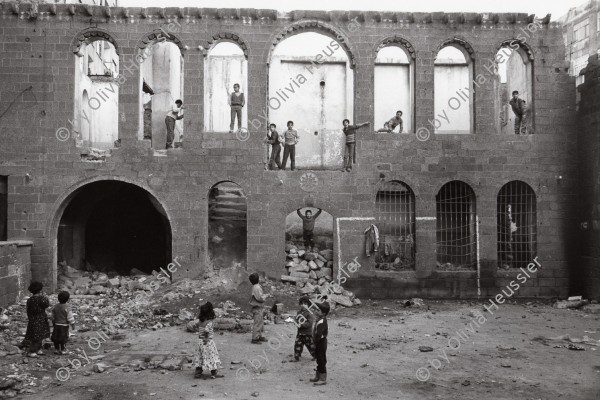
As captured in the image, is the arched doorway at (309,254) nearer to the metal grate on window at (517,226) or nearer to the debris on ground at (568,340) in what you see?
the metal grate on window at (517,226)

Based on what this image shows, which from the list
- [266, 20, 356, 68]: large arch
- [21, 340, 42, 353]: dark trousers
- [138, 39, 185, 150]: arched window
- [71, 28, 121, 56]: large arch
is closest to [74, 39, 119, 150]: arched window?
[138, 39, 185, 150]: arched window

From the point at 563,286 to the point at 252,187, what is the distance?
1018cm

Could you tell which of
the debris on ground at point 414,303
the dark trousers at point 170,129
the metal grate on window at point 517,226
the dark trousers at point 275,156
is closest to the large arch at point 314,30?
the dark trousers at point 275,156

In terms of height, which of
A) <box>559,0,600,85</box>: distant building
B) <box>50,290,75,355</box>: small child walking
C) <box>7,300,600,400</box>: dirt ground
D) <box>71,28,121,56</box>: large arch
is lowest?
<box>7,300,600,400</box>: dirt ground

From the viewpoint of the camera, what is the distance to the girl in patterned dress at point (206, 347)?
Answer: 8.39 meters

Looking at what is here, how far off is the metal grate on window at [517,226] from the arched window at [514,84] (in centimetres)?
202

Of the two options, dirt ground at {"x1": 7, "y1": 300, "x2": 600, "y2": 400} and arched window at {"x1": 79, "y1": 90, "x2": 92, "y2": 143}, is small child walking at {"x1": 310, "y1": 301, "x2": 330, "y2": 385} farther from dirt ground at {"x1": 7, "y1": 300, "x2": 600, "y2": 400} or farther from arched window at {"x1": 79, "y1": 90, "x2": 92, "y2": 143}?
arched window at {"x1": 79, "y1": 90, "x2": 92, "y2": 143}

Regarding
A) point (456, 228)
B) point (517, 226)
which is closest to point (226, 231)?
point (456, 228)

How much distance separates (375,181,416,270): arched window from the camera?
16.9m

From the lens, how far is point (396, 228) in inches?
719

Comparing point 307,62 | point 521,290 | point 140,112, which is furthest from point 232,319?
point 307,62

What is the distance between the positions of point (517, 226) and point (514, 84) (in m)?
6.66

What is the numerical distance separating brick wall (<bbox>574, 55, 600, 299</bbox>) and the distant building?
1.09 m

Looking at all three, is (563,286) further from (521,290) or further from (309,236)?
(309,236)
